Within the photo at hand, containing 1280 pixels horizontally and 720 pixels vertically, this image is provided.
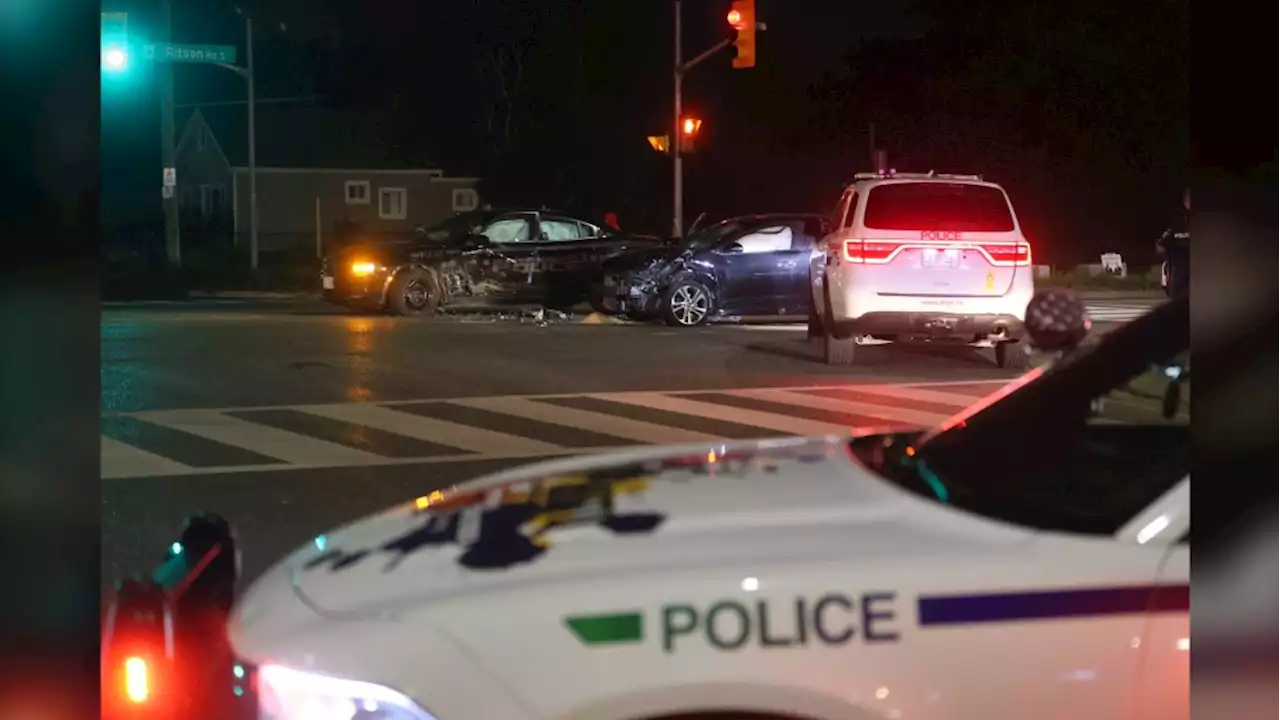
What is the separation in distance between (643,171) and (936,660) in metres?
51.9

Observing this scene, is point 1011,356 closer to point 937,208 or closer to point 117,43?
point 937,208

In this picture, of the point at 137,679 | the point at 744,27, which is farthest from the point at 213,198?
the point at 137,679

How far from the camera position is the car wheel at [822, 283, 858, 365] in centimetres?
1505

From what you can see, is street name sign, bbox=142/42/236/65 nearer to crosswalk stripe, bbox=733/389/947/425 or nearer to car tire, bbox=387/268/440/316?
car tire, bbox=387/268/440/316

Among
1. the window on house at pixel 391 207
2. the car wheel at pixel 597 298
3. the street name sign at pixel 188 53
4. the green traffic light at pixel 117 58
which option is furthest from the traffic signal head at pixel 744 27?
the window on house at pixel 391 207

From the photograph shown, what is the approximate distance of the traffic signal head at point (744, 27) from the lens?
25.1 metres

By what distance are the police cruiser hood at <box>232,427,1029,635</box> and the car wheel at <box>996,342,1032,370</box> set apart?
38.9ft

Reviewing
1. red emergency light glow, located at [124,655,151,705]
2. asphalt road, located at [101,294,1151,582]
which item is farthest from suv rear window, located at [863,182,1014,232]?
red emergency light glow, located at [124,655,151,705]

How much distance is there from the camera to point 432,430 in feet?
35.9

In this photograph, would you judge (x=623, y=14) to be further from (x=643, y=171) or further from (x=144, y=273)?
(x=144, y=273)

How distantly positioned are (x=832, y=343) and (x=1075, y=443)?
11.8 metres

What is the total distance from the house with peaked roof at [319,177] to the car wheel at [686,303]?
1641 inches

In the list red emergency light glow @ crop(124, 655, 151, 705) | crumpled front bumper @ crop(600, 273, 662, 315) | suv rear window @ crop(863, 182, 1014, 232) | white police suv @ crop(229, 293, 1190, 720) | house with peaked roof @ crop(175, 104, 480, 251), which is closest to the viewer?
white police suv @ crop(229, 293, 1190, 720)
